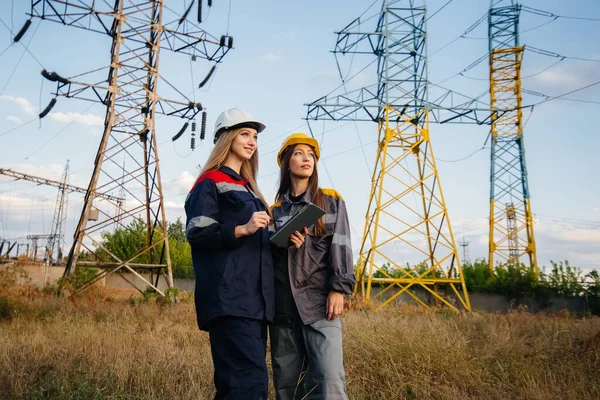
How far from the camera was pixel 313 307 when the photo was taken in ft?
8.76

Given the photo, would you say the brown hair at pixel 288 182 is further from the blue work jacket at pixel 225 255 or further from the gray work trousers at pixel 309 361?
the gray work trousers at pixel 309 361

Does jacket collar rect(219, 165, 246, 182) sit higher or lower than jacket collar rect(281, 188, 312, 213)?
higher

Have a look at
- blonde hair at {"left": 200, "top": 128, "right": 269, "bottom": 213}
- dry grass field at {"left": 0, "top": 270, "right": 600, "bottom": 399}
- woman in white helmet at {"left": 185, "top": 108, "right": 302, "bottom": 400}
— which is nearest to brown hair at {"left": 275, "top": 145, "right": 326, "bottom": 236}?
blonde hair at {"left": 200, "top": 128, "right": 269, "bottom": 213}

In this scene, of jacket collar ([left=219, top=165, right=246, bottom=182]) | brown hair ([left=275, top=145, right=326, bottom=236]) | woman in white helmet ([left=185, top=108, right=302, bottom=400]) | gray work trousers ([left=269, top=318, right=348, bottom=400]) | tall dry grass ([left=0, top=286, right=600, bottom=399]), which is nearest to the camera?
woman in white helmet ([left=185, top=108, right=302, bottom=400])

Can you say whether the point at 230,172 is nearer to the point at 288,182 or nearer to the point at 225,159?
the point at 225,159

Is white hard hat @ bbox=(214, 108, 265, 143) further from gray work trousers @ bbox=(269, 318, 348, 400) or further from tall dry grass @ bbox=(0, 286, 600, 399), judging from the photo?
tall dry grass @ bbox=(0, 286, 600, 399)

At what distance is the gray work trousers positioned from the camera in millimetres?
2545

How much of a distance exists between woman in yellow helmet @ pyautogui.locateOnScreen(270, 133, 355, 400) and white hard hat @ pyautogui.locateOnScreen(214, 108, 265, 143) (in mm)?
502

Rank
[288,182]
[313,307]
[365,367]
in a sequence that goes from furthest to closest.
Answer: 1. [365,367]
2. [288,182]
3. [313,307]

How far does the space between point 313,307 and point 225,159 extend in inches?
35.4

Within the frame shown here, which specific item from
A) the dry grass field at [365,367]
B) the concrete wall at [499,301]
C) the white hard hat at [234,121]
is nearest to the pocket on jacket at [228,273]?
the white hard hat at [234,121]

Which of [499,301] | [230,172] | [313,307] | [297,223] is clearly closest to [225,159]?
[230,172]

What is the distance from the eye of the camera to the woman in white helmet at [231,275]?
2.33m

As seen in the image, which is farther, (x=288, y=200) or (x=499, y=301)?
(x=499, y=301)
